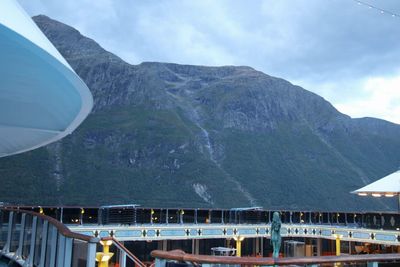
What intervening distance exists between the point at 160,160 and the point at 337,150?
5744 cm

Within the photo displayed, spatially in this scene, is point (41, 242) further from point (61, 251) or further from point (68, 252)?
point (68, 252)

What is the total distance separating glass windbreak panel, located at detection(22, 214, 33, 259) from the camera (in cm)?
586

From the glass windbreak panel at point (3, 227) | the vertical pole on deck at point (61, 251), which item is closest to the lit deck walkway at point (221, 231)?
the glass windbreak panel at point (3, 227)

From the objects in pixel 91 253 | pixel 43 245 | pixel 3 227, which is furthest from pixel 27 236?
pixel 91 253

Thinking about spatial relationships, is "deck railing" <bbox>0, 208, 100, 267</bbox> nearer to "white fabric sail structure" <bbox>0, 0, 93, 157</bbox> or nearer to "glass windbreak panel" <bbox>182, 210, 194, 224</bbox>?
"white fabric sail structure" <bbox>0, 0, 93, 157</bbox>

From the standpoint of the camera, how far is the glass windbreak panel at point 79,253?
13.5ft

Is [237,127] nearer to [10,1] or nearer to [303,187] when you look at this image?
[303,187]

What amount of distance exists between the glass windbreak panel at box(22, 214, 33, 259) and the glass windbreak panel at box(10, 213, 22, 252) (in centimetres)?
39

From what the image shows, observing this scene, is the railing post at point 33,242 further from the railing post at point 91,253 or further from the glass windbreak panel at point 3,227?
the railing post at point 91,253

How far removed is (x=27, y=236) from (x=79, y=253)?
7.21 feet

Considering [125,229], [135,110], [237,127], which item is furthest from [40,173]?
[125,229]

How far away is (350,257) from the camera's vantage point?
3477mm

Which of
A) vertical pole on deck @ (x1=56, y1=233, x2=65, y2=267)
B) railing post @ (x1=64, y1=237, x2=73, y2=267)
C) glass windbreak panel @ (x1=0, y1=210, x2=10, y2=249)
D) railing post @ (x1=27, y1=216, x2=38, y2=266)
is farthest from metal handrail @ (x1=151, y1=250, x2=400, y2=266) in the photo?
glass windbreak panel @ (x1=0, y1=210, x2=10, y2=249)

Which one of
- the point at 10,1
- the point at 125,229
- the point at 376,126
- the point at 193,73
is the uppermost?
the point at 193,73
